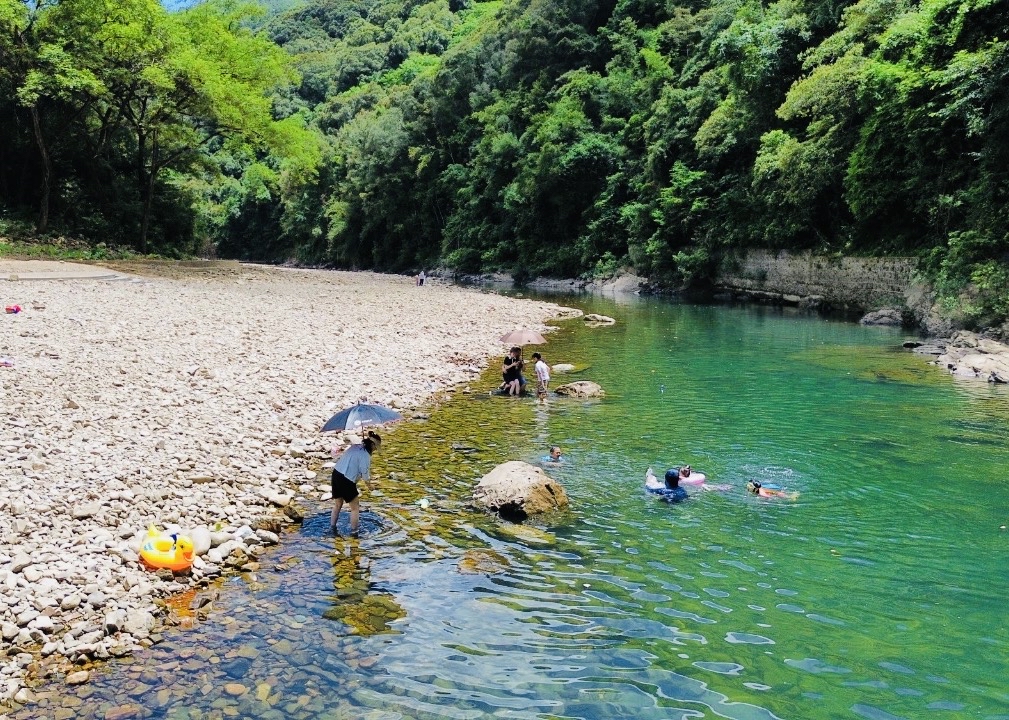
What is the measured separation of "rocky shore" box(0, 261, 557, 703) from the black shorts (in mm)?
892

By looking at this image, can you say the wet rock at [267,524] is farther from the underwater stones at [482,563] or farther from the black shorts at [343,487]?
the underwater stones at [482,563]

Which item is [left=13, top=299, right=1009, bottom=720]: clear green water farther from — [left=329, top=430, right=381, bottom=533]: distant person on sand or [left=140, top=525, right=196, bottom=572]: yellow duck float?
[left=140, top=525, right=196, bottom=572]: yellow duck float

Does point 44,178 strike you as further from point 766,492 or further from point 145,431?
point 766,492

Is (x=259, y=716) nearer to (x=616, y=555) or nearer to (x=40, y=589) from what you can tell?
(x=40, y=589)

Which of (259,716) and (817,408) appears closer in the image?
(259,716)

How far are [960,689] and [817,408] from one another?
10386mm

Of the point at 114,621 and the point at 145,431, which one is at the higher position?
the point at 145,431

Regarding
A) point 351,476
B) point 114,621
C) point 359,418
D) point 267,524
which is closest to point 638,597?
point 351,476

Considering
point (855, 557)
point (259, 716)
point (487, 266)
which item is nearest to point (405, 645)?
point (259, 716)

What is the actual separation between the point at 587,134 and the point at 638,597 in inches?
2165

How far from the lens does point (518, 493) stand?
9.36m

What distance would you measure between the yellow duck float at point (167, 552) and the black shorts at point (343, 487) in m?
1.77

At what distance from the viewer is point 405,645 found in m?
6.38

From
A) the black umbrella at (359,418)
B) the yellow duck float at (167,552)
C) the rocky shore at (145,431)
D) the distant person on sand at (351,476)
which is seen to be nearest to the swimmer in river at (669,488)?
the black umbrella at (359,418)
